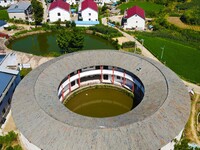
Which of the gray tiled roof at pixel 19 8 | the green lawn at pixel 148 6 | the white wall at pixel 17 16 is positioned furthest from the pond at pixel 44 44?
the green lawn at pixel 148 6

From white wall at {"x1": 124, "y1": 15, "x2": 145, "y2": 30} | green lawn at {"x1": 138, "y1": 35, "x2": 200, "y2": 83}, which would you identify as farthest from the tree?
green lawn at {"x1": 138, "y1": 35, "x2": 200, "y2": 83}

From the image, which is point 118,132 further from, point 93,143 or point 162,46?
point 162,46

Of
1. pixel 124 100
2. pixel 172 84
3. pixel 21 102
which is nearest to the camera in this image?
pixel 21 102

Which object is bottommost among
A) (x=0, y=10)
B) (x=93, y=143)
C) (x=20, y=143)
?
(x=20, y=143)

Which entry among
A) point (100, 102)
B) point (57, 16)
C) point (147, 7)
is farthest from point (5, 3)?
point (100, 102)

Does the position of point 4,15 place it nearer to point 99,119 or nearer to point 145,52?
point 145,52

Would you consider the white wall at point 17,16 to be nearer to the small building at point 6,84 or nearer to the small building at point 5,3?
the small building at point 5,3

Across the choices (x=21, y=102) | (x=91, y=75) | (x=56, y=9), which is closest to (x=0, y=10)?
(x=56, y=9)
